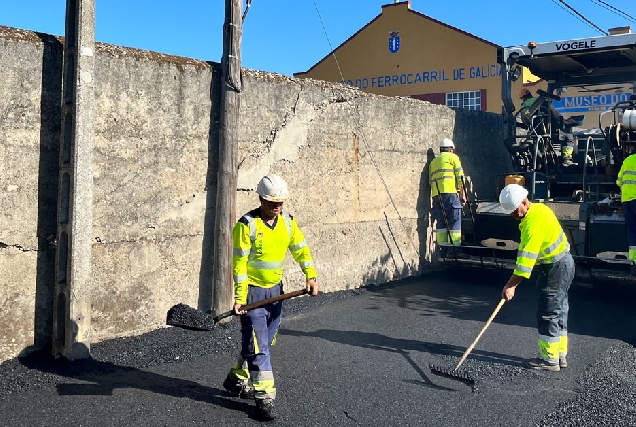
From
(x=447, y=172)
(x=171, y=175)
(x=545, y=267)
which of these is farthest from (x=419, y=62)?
(x=545, y=267)

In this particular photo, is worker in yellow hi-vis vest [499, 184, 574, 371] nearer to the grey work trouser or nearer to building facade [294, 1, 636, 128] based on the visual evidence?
the grey work trouser

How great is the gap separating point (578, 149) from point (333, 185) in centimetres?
332

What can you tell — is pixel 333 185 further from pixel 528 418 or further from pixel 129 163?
pixel 528 418

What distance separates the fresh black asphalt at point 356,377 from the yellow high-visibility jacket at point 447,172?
2212 mm

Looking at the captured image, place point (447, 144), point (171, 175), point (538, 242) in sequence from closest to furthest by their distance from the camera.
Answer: point (538, 242)
point (171, 175)
point (447, 144)

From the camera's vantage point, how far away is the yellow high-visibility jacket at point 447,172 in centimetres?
848

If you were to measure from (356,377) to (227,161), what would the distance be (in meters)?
2.44

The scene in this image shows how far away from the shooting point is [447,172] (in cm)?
848

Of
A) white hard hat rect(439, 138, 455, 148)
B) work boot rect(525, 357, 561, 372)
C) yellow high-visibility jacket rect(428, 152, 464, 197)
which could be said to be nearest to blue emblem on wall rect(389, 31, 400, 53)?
white hard hat rect(439, 138, 455, 148)

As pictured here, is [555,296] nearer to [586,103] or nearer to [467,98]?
[586,103]

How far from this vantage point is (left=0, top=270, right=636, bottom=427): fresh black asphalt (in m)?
4.03

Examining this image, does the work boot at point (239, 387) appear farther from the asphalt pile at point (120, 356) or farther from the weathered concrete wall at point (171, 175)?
the weathered concrete wall at point (171, 175)

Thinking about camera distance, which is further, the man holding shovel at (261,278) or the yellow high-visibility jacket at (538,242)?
the yellow high-visibility jacket at (538,242)

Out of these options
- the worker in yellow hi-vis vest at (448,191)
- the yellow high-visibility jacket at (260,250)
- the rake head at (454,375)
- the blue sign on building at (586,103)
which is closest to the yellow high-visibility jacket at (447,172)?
the worker in yellow hi-vis vest at (448,191)
